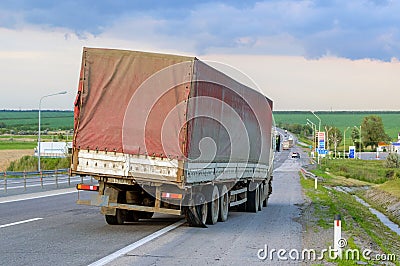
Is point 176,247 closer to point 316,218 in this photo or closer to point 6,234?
point 6,234

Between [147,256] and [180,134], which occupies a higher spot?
[180,134]

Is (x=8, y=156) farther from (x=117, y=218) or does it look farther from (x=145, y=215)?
(x=117, y=218)

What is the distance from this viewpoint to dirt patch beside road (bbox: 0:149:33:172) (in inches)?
2750

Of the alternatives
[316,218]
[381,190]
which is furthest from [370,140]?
[316,218]

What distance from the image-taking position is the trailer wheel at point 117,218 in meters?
16.2

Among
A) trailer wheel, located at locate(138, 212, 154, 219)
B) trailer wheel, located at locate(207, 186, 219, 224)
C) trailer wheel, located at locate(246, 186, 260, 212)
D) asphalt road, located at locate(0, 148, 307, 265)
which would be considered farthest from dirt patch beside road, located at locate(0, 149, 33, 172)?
trailer wheel, located at locate(207, 186, 219, 224)

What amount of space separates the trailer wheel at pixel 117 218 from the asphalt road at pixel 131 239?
7.6 inches

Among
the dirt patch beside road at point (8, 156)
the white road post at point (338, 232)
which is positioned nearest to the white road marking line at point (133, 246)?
the white road post at point (338, 232)

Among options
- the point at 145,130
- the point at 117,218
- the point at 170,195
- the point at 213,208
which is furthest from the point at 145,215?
the point at 145,130

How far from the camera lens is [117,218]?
53.7 feet

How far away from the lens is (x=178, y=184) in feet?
45.8

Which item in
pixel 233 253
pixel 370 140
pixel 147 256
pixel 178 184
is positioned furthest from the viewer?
pixel 370 140

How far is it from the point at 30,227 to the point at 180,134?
180 inches

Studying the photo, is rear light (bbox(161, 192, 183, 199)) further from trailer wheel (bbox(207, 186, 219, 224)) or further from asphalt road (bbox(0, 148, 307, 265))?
trailer wheel (bbox(207, 186, 219, 224))
